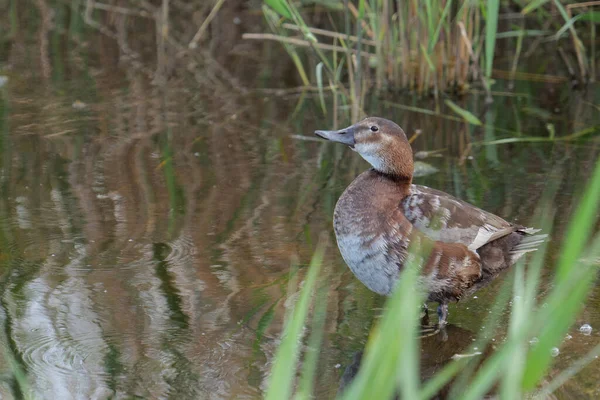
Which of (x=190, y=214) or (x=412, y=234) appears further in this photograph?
(x=190, y=214)

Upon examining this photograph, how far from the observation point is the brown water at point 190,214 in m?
3.43

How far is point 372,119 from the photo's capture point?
3.94 metres

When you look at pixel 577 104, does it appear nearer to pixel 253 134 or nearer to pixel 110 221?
pixel 253 134

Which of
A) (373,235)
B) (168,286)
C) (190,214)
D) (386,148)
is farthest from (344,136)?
(190,214)

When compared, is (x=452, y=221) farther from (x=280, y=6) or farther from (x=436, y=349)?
(x=280, y=6)

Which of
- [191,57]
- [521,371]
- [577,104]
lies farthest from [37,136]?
[521,371]

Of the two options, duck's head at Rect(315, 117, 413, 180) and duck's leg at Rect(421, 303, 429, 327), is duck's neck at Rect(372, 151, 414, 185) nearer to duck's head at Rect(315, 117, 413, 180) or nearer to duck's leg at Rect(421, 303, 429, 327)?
duck's head at Rect(315, 117, 413, 180)

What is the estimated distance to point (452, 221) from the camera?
3686 millimetres

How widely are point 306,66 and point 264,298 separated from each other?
3845 millimetres

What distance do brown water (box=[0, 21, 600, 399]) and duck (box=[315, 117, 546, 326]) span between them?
Result: 9.4 inches

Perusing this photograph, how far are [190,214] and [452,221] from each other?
1.59 meters

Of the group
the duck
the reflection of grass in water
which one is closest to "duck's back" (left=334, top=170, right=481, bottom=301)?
the duck

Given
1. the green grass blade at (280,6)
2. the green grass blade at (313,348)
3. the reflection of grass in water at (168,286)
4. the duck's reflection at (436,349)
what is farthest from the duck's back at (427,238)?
the green grass blade at (280,6)

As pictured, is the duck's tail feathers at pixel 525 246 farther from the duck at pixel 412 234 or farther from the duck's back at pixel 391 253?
the duck's back at pixel 391 253
